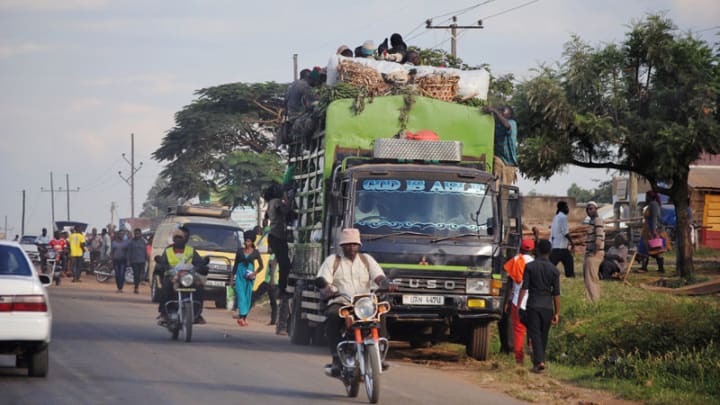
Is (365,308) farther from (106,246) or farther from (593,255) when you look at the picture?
(106,246)

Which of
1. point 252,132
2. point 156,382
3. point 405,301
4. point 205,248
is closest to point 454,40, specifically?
point 252,132

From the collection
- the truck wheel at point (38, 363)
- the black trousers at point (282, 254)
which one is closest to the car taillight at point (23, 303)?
the truck wheel at point (38, 363)

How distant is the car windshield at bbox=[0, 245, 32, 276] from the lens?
11867mm

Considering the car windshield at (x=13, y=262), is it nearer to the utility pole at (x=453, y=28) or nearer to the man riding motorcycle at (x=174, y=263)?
the man riding motorcycle at (x=174, y=263)

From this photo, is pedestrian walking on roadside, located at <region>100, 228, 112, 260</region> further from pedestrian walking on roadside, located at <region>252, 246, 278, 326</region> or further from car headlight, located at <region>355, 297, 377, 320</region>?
car headlight, located at <region>355, 297, 377, 320</region>

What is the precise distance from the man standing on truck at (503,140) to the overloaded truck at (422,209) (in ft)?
0.81

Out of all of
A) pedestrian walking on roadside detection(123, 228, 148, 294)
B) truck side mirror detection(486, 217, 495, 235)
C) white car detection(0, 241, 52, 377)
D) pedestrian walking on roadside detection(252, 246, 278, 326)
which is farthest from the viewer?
pedestrian walking on roadside detection(123, 228, 148, 294)

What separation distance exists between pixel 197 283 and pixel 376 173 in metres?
3.87

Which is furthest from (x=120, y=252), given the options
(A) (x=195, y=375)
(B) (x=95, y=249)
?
(A) (x=195, y=375)

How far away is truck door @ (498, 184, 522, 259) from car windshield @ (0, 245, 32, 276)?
243 inches

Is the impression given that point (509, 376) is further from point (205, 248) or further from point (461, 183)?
point (205, 248)

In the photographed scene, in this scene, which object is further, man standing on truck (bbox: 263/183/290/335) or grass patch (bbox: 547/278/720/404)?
man standing on truck (bbox: 263/183/290/335)

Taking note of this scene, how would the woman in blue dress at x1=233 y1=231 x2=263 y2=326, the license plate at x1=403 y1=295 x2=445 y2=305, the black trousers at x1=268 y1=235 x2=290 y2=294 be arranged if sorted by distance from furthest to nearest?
the woman in blue dress at x1=233 y1=231 x2=263 y2=326
the black trousers at x1=268 y1=235 x2=290 y2=294
the license plate at x1=403 y1=295 x2=445 y2=305

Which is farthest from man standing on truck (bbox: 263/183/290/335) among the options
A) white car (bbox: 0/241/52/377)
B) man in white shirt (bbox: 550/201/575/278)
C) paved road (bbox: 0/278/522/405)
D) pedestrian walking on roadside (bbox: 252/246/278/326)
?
white car (bbox: 0/241/52/377)
